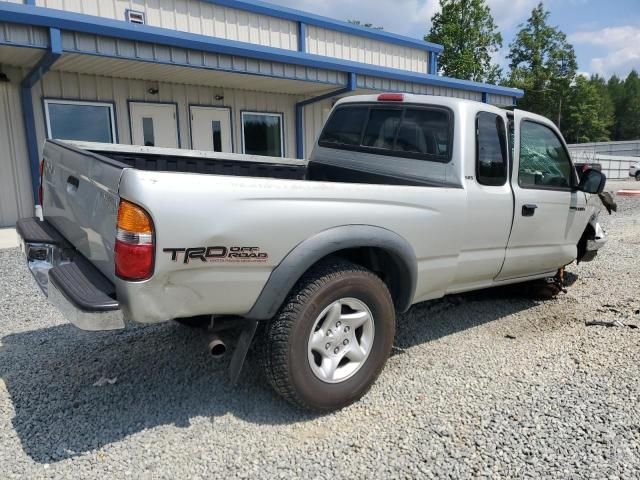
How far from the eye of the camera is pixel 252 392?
308 cm

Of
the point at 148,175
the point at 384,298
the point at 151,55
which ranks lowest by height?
the point at 384,298

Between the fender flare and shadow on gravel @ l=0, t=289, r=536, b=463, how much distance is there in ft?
1.71

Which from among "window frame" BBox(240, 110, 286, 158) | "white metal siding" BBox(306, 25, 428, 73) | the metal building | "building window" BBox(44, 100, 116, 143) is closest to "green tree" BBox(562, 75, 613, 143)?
"white metal siding" BBox(306, 25, 428, 73)

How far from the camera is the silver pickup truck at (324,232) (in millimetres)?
2234

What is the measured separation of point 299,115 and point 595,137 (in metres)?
62.5

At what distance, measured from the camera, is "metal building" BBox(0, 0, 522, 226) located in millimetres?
7480

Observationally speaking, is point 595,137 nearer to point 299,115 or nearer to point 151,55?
point 299,115

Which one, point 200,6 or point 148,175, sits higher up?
point 200,6

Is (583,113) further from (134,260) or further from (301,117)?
(134,260)

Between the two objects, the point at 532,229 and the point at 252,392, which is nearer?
the point at 252,392

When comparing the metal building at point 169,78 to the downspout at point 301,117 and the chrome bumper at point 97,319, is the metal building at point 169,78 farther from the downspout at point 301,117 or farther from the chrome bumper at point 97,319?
the chrome bumper at point 97,319

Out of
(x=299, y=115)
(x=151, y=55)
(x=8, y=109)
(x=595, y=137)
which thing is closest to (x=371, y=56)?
(x=299, y=115)

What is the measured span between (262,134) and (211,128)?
4.80 feet

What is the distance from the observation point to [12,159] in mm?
8836
